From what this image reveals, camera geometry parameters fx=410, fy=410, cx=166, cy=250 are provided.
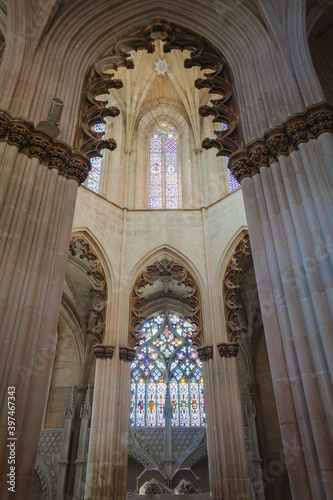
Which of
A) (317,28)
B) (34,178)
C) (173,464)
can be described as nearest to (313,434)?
(34,178)

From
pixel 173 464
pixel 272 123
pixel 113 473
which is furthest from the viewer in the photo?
pixel 173 464

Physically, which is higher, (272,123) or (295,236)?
(272,123)

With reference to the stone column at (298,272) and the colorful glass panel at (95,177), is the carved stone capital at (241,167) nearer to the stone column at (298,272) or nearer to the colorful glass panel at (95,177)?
the stone column at (298,272)

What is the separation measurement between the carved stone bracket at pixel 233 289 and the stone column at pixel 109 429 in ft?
8.67

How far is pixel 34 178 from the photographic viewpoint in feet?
18.3

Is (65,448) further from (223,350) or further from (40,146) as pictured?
(40,146)

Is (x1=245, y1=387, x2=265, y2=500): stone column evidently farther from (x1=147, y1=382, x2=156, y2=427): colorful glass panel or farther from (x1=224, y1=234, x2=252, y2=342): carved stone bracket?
(x1=224, y1=234, x2=252, y2=342): carved stone bracket

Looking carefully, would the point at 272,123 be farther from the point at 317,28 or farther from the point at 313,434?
the point at 313,434

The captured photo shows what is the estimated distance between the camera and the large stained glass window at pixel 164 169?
13961 millimetres

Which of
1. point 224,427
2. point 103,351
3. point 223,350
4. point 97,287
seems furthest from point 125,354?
point 224,427

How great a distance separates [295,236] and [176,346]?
12.2 m

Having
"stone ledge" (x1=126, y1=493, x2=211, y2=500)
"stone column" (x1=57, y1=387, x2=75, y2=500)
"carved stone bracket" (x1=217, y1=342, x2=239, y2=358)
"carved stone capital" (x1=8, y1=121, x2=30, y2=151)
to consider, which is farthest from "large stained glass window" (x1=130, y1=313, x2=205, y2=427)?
"carved stone capital" (x1=8, y1=121, x2=30, y2=151)

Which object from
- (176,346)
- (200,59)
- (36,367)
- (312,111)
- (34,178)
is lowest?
(36,367)

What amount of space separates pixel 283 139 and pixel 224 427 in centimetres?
667
